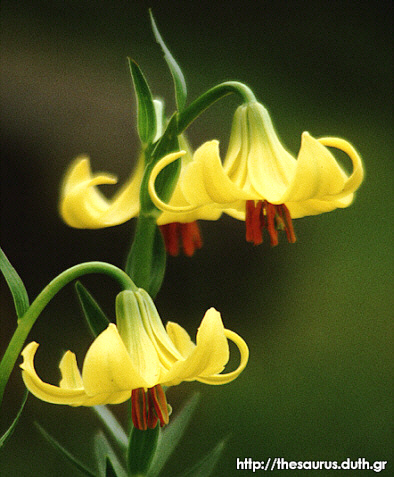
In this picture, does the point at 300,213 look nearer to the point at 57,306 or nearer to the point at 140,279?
the point at 140,279

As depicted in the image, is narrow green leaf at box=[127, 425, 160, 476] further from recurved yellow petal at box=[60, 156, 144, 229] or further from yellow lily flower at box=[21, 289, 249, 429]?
recurved yellow petal at box=[60, 156, 144, 229]

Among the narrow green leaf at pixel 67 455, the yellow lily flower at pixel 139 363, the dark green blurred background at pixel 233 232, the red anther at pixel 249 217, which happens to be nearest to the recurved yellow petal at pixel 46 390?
the yellow lily flower at pixel 139 363

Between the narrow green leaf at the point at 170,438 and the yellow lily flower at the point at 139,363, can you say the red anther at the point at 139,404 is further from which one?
the narrow green leaf at the point at 170,438

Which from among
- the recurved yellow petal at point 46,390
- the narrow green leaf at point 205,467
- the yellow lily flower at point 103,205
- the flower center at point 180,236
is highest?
the yellow lily flower at point 103,205

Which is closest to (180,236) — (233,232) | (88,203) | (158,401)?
(88,203)

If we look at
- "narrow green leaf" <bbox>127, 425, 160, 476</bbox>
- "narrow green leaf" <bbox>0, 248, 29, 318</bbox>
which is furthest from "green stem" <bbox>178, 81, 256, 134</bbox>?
"narrow green leaf" <bbox>127, 425, 160, 476</bbox>

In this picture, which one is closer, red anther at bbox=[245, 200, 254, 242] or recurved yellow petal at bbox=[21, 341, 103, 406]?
recurved yellow petal at bbox=[21, 341, 103, 406]

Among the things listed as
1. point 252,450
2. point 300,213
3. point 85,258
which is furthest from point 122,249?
point 300,213
